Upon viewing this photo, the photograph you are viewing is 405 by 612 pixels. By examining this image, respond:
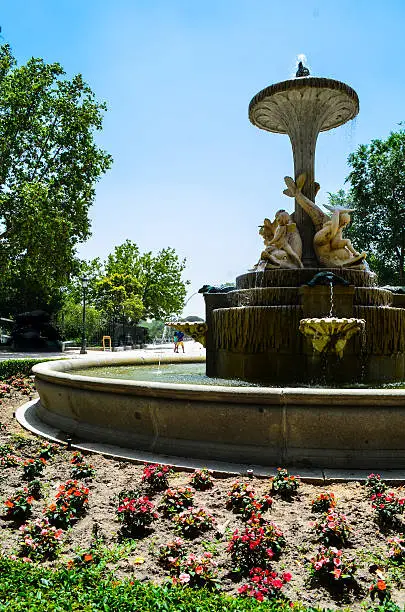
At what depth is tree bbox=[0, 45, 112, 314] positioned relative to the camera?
25938 mm

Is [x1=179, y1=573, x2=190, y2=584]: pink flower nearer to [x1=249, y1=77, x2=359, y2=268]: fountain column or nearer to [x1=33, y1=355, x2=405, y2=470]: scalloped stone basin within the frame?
[x1=33, y1=355, x2=405, y2=470]: scalloped stone basin

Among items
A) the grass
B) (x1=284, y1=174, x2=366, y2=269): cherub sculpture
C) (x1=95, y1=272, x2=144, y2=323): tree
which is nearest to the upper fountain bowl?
(x1=284, y1=174, x2=366, y2=269): cherub sculpture

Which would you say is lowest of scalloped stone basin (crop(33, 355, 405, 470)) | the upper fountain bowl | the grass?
the grass

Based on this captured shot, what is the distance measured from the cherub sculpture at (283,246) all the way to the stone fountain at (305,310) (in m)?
0.02

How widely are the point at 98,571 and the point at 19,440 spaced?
4.01 m

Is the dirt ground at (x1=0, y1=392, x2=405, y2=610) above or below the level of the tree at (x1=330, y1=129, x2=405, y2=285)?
below

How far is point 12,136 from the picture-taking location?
26.7 m

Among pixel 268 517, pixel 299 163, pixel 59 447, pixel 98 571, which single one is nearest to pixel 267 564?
pixel 268 517

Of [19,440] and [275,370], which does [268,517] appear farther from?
[275,370]

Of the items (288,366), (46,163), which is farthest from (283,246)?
(46,163)

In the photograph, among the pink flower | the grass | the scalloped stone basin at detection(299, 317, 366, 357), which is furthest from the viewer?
the scalloped stone basin at detection(299, 317, 366, 357)

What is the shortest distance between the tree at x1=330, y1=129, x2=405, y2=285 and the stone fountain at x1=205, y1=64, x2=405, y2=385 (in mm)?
26388

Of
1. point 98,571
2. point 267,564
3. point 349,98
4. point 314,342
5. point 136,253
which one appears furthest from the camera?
point 136,253

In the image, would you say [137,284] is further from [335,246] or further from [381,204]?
[335,246]
